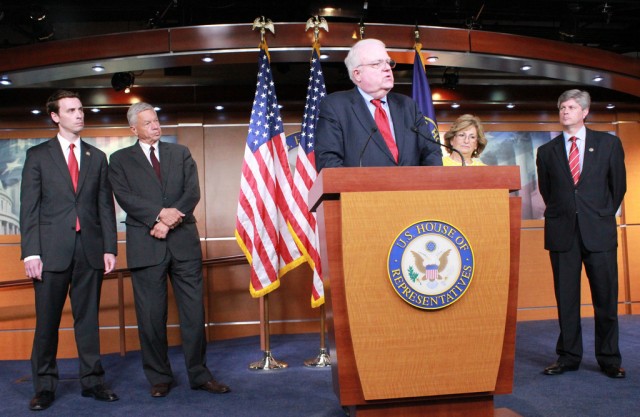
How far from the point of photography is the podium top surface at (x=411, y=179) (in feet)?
6.78

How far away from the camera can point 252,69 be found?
24.8ft

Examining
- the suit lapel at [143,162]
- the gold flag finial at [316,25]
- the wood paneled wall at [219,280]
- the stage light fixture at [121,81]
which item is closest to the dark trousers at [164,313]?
the suit lapel at [143,162]

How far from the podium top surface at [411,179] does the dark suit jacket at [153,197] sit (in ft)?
6.17

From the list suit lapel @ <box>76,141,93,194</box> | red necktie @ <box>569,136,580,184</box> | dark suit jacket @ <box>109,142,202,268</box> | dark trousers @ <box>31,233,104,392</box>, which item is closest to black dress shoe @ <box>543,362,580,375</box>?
red necktie @ <box>569,136,580,184</box>

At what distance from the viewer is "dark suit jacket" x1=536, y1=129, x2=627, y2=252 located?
3.96 meters

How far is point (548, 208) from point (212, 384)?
254cm

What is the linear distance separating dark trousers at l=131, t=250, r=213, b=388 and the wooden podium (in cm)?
184

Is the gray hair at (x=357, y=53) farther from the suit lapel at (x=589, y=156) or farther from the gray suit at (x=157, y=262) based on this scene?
the suit lapel at (x=589, y=156)

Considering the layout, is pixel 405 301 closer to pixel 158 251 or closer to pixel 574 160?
pixel 158 251

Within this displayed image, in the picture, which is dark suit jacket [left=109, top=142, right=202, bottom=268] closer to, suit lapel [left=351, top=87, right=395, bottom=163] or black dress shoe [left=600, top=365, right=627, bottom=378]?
suit lapel [left=351, top=87, right=395, bottom=163]

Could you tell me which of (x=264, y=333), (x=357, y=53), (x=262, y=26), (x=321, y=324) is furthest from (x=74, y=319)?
(x=262, y=26)

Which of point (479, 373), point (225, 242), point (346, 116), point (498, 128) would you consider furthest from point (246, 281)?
point (479, 373)

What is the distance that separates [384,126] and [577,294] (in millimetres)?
2136

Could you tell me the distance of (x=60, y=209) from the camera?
12.1 ft
